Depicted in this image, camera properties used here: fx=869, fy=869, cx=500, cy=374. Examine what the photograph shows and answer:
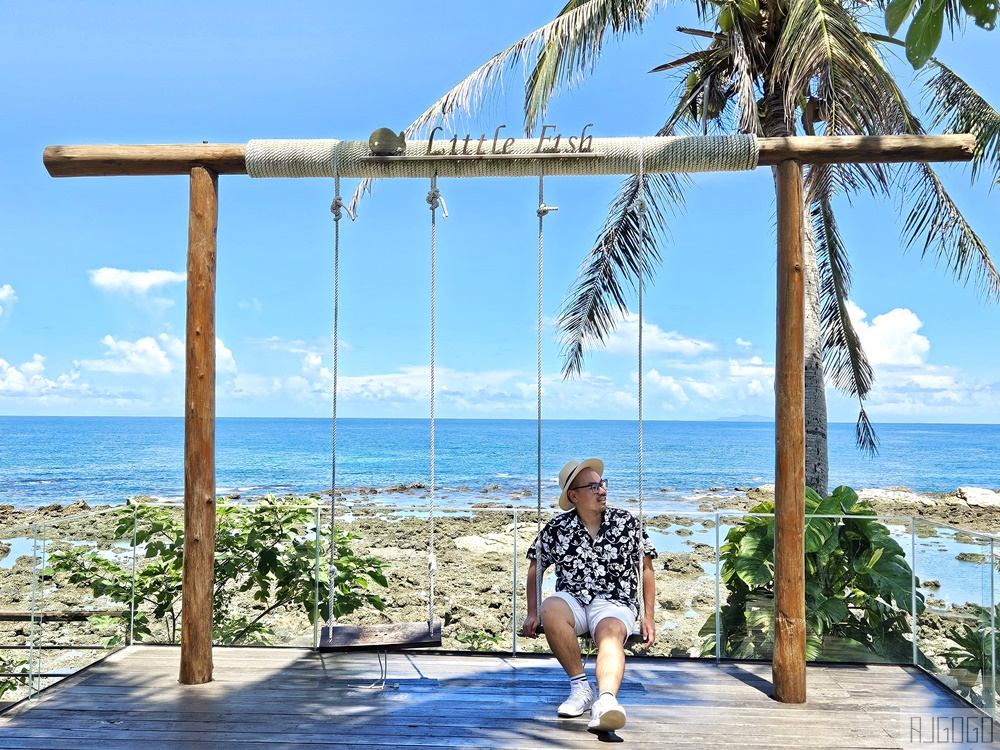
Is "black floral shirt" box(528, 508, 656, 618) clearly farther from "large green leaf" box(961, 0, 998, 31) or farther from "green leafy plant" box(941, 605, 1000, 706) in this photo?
"large green leaf" box(961, 0, 998, 31)

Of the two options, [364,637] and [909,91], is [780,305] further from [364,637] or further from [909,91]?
[909,91]

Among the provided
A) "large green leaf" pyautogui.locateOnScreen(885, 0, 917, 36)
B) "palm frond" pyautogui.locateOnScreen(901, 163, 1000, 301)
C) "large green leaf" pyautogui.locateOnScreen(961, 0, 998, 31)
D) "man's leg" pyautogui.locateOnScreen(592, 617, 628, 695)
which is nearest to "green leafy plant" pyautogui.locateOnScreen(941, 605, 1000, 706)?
"man's leg" pyautogui.locateOnScreen(592, 617, 628, 695)

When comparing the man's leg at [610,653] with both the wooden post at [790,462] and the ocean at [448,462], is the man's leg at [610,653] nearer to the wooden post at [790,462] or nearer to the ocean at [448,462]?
the wooden post at [790,462]

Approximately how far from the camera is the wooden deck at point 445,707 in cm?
277

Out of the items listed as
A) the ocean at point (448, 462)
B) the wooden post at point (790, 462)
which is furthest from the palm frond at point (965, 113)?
the ocean at point (448, 462)

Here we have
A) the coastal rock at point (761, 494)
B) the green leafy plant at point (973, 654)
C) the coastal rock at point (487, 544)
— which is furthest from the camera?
the coastal rock at point (761, 494)

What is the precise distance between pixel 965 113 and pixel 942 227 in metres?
0.89

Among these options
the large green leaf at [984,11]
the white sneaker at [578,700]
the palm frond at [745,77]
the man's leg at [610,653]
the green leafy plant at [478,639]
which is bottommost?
the green leafy plant at [478,639]

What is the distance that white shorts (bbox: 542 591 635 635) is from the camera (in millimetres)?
3055

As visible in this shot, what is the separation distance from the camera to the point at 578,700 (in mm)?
2930

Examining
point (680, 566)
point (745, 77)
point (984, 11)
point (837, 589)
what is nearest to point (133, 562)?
point (837, 589)

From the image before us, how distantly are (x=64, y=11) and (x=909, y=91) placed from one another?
2835 cm

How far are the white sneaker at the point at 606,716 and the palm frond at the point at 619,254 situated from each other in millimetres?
4613

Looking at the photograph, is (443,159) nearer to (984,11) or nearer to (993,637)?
(984,11)
